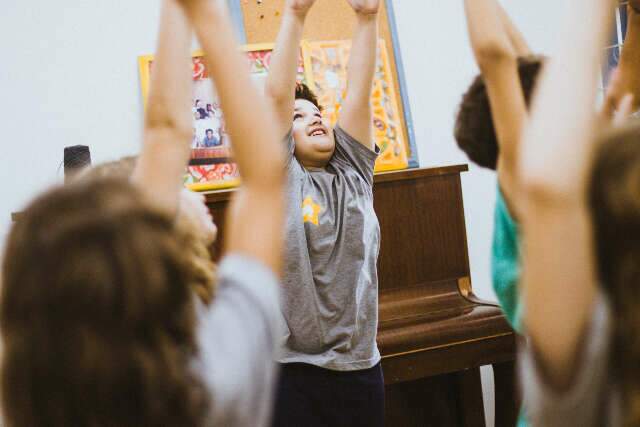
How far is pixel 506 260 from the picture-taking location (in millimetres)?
1013

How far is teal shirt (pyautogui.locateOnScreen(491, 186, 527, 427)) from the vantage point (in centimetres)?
99

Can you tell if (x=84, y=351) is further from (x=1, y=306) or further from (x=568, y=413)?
(x=568, y=413)

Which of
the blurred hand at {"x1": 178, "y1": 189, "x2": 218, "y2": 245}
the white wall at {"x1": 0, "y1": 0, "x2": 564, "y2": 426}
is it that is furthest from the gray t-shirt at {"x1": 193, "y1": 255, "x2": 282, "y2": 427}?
the white wall at {"x1": 0, "y1": 0, "x2": 564, "y2": 426}

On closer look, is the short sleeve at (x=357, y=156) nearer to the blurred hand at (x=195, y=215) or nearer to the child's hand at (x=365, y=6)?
the child's hand at (x=365, y=6)

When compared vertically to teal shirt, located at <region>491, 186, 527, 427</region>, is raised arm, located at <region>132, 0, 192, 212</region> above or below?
above

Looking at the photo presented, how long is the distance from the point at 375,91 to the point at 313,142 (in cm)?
142

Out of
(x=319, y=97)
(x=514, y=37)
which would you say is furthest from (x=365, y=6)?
(x=319, y=97)

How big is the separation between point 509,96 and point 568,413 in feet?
1.30

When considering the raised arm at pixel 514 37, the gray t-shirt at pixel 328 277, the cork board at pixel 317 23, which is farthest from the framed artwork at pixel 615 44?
the raised arm at pixel 514 37

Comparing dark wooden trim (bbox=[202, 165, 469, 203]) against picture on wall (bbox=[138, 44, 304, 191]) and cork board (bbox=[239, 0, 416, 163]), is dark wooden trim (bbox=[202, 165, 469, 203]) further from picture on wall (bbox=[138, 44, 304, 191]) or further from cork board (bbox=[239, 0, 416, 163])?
cork board (bbox=[239, 0, 416, 163])

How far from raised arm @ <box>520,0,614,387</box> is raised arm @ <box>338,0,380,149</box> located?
3.36 feet

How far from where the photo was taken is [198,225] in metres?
1.08

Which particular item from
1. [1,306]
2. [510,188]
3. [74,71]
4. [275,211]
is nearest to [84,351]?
[1,306]

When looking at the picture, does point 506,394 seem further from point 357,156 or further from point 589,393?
point 589,393
